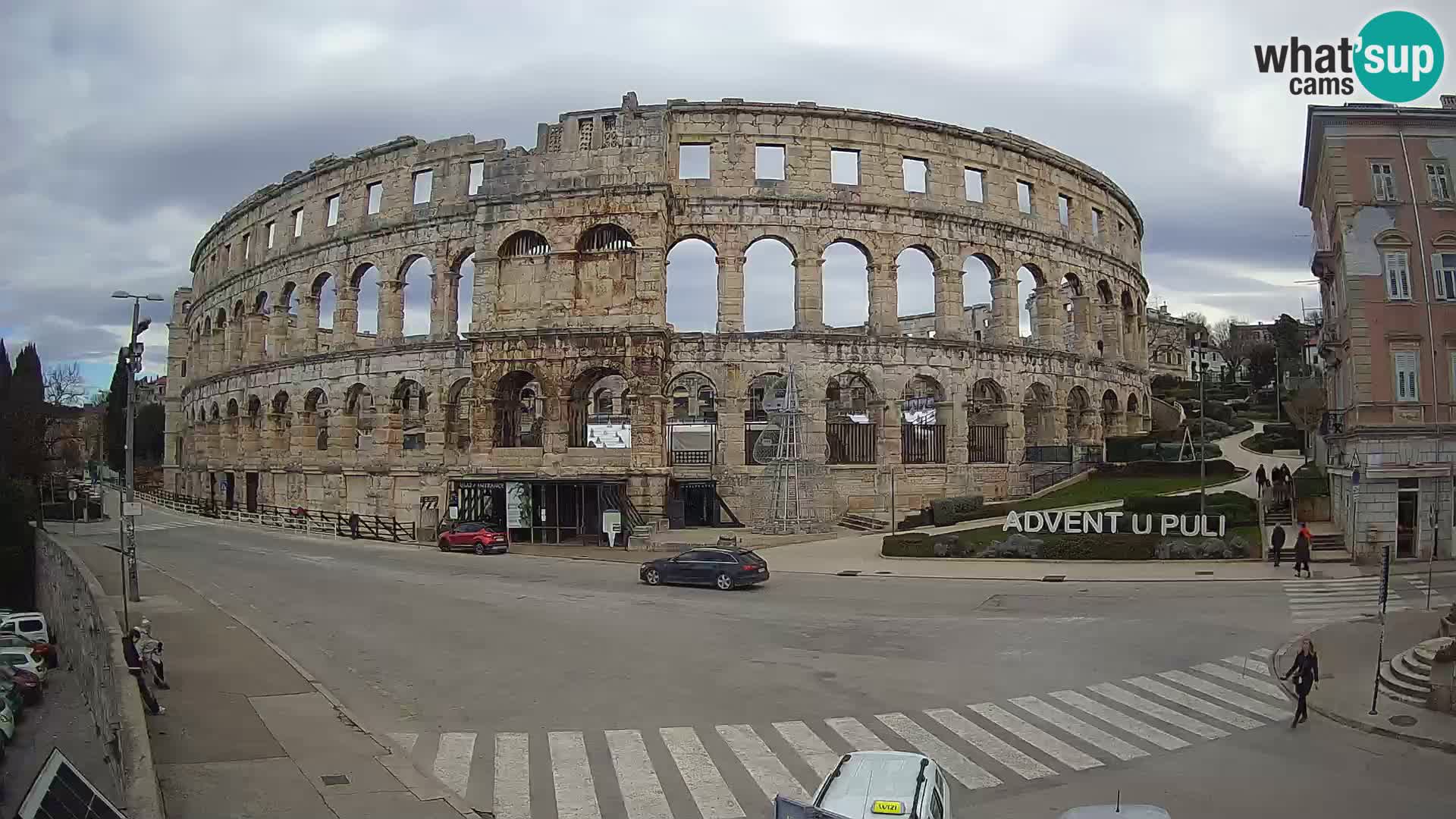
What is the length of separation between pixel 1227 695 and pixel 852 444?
28.9 metres

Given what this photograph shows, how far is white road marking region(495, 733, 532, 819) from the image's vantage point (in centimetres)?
1063

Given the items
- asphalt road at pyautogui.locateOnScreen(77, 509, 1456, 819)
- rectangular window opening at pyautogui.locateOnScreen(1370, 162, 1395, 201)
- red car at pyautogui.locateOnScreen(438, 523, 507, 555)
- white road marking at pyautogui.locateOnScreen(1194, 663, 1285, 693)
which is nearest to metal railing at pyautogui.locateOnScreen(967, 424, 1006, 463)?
asphalt road at pyautogui.locateOnScreen(77, 509, 1456, 819)

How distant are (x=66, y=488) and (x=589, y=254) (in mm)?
53985

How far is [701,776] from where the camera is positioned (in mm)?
11672

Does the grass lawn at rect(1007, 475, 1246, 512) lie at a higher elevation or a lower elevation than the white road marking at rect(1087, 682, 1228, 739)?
higher

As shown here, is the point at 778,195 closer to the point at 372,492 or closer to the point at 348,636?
the point at 372,492

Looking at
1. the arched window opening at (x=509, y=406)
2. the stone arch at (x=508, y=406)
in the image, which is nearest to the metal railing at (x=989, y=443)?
the stone arch at (x=508, y=406)

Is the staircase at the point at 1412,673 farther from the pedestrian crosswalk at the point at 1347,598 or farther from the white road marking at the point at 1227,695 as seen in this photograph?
the pedestrian crosswalk at the point at 1347,598

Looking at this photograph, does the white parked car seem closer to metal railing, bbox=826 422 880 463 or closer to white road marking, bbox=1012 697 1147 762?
white road marking, bbox=1012 697 1147 762

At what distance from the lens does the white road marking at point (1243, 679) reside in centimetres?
1562

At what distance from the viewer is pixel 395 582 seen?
28.3 m

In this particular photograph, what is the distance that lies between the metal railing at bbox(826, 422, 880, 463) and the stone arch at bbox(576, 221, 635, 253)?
13.0 metres

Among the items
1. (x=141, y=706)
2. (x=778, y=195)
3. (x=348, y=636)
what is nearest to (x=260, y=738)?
(x=141, y=706)

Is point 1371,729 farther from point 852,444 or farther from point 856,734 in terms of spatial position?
point 852,444
